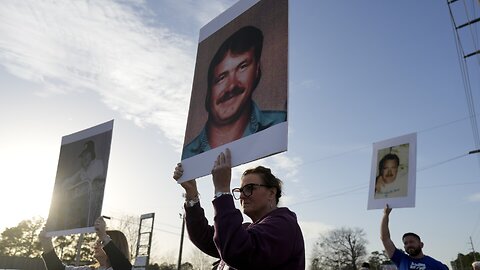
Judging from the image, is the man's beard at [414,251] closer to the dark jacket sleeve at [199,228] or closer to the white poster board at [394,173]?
the white poster board at [394,173]

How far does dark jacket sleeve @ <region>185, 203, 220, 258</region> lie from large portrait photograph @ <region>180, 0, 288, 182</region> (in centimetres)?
23

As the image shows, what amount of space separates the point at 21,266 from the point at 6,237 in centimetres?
1788

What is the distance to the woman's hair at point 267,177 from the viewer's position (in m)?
2.37

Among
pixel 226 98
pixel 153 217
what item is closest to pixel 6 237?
pixel 153 217

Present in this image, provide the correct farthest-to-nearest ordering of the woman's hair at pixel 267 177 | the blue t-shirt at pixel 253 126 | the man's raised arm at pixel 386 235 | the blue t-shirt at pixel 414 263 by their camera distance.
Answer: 1. the man's raised arm at pixel 386 235
2. the blue t-shirt at pixel 414 263
3. the woman's hair at pixel 267 177
4. the blue t-shirt at pixel 253 126

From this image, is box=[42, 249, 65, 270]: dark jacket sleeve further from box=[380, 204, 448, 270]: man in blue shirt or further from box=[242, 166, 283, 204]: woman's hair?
box=[380, 204, 448, 270]: man in blue shirt

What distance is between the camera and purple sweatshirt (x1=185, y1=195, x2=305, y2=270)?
1897 millimetres

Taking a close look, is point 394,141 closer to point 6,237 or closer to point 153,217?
point 153,217

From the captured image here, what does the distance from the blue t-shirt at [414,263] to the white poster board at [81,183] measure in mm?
4259

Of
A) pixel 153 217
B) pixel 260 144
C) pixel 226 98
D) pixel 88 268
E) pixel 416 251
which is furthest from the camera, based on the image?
pixel 153 217

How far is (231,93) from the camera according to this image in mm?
2734

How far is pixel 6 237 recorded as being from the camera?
55.6m

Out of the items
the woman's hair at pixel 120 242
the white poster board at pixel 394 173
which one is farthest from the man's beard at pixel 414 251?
the woman's hair at pixel 120 242

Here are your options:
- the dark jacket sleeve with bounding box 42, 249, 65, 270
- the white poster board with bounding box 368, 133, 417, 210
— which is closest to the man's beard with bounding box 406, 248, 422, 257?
the white poster board with bounding box 368, 133, 417, 210
